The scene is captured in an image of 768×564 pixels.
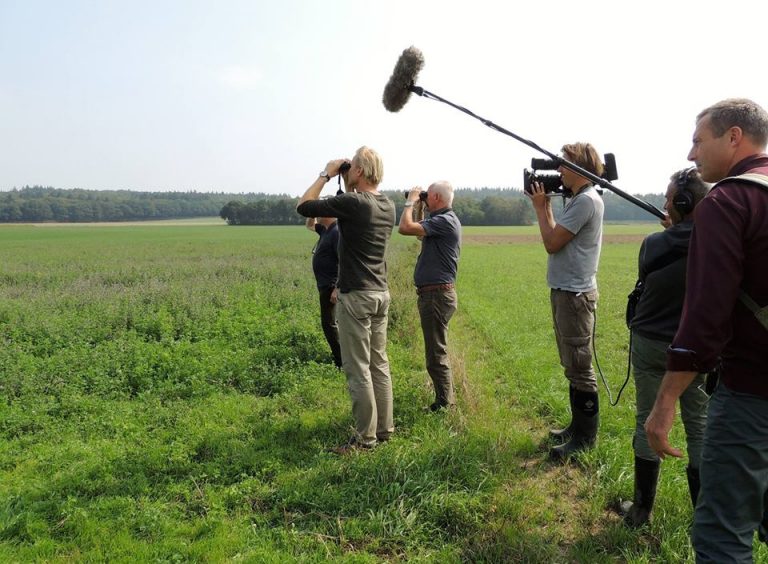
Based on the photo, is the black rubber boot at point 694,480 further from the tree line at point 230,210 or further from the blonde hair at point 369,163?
the tree line at point 230,210

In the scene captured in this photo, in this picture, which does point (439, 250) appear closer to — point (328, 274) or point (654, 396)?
point (328, 274)

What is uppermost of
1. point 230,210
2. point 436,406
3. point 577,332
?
point 230,210

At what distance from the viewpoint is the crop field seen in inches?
131

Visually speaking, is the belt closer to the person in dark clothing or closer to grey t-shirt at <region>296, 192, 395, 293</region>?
grey t-shirt at <region>296, 192, 395, 293</region>

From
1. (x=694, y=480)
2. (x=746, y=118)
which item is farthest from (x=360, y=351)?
(x=746, y=118)

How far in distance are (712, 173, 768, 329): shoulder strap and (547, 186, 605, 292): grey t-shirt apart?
2.18m

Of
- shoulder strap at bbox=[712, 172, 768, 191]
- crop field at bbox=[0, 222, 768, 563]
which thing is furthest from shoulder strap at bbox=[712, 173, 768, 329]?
crop field at bbox=[0, 222, 768, 563]

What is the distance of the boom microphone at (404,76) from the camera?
13.4 ft

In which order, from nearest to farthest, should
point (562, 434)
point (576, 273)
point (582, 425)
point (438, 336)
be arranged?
1. point (576, 273)
2. point (582, 425)
3. point (562, 434)
4. point (438, 336)

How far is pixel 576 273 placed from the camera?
4.31 m

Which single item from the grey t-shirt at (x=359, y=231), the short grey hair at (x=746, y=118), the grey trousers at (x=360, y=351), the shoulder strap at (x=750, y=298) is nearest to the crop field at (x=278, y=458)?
the grey trousers at (x=360, y=351)

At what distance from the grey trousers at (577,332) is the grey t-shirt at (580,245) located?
0.29 ft

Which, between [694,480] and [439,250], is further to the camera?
[439,250]

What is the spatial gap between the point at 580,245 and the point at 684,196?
4.21 feet
